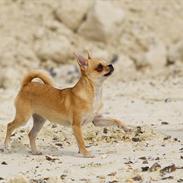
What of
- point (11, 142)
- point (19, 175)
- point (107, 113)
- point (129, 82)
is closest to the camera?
point (19, 175)

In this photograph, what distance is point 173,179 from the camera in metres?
7.68

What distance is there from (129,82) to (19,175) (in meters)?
9.47

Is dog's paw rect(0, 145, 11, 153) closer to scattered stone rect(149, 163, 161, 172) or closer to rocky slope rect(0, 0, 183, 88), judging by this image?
scattered stone rect(149, 163, 161, 172)

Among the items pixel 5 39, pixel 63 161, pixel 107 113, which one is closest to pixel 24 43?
pixel 5 39

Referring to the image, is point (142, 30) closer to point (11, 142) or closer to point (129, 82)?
point (129, 82)

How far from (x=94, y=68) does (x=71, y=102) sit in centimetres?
49

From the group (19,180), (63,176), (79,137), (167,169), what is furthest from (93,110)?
(19,180)

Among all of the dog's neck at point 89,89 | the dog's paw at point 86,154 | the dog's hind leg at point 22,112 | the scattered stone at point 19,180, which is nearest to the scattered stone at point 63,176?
the scattered stone at point 19,180

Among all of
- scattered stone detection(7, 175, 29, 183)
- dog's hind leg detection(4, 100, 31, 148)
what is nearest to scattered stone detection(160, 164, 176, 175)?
scattered stone detection(7, 175, 29, 183)

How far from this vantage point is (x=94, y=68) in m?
9.63

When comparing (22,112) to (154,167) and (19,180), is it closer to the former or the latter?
(19,180)

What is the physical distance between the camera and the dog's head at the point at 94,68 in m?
9.55

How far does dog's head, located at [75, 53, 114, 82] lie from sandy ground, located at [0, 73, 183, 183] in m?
0.89

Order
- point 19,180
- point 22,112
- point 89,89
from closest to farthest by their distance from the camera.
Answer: point 19,180
point 89,89
point 22,112
